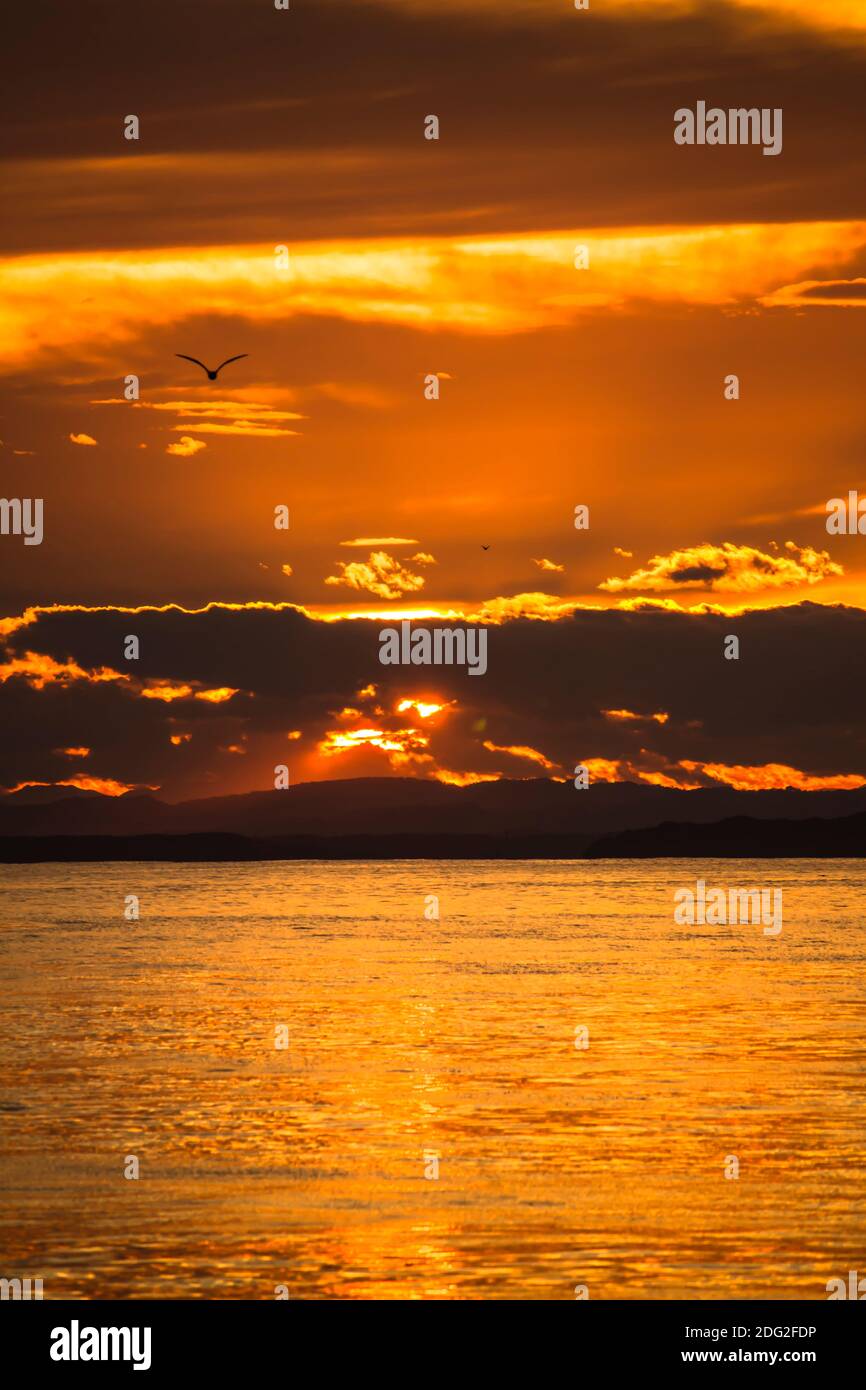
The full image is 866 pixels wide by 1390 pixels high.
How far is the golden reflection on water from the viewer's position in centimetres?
2575

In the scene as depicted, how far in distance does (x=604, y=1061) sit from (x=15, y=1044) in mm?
18070

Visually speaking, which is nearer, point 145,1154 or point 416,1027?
point 145,1154

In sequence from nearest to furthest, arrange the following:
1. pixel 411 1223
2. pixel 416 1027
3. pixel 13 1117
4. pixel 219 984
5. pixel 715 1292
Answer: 1. pixel 715 1292
2. pixel 411 1223
3. pixel 13 1117
4. pixel 416 1027
5. pixel 219 984

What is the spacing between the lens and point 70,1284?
2452cm

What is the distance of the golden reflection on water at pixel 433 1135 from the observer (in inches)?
1014

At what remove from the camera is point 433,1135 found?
3609 cm

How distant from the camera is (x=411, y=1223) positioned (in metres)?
28.2

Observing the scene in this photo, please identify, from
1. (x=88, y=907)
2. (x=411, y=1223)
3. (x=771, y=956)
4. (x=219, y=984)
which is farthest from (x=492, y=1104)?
(x=88, y=907)

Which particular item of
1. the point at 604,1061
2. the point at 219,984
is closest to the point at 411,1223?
the point at 604,1061

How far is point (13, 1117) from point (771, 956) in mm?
66788

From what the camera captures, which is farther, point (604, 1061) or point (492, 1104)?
point (604, 1061)

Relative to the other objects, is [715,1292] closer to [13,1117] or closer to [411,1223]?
[411,1223]

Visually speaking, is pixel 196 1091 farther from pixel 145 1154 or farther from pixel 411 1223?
pixel 411 1223
